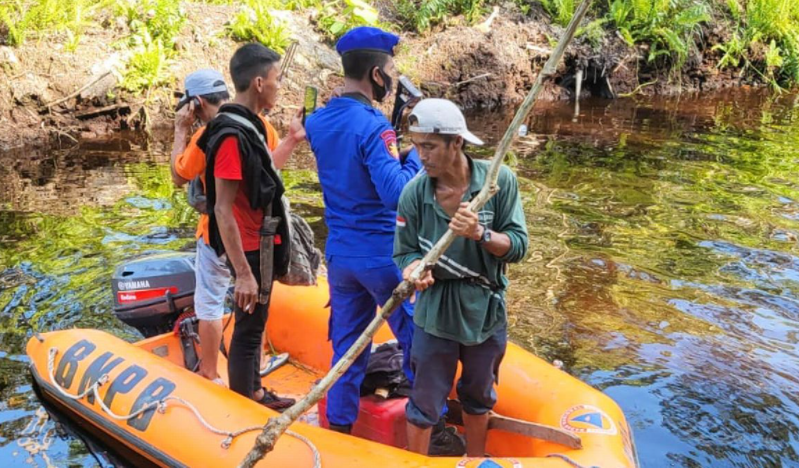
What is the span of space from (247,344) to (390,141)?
1.27 m

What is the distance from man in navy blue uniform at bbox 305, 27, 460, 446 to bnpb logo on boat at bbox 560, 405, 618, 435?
742 millimetres

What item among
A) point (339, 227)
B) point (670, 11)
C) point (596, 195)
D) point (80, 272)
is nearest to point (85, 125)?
point (80, 272)

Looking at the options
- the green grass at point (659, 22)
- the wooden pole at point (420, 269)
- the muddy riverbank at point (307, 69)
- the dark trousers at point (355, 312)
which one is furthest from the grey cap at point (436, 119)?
the green grass at point (659, 22)

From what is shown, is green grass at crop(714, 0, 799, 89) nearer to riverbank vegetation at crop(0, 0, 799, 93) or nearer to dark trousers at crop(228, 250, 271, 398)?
riverbank vegetation at crop(0, 0, 799, 93)

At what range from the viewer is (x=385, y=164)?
10.5 feet

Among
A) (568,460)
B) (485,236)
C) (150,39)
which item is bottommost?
(568,460)

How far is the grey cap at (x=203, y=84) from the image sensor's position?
150 inches

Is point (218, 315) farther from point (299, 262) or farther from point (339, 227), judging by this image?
point (339, 227)

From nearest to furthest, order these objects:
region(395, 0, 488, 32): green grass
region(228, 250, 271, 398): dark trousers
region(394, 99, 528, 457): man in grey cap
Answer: region(394, 99, 528, 457): man in grey cap < region(228, 250, 271, 398): dark trousers < region(395, 0, 488, 32): green grass

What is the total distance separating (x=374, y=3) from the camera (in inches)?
567

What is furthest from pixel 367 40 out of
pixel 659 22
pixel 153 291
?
pixel 659 22

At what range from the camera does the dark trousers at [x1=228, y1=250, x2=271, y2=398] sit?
3662mm

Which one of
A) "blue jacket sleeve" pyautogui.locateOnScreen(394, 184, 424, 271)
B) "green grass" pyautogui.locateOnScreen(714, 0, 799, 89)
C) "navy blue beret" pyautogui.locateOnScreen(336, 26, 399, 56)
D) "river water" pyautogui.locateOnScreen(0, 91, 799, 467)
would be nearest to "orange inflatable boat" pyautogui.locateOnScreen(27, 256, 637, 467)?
"river water" pyautogui.locateOnScreen(0, 91, 799, 467)

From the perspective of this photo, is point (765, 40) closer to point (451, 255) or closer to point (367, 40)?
point (367, 40)
